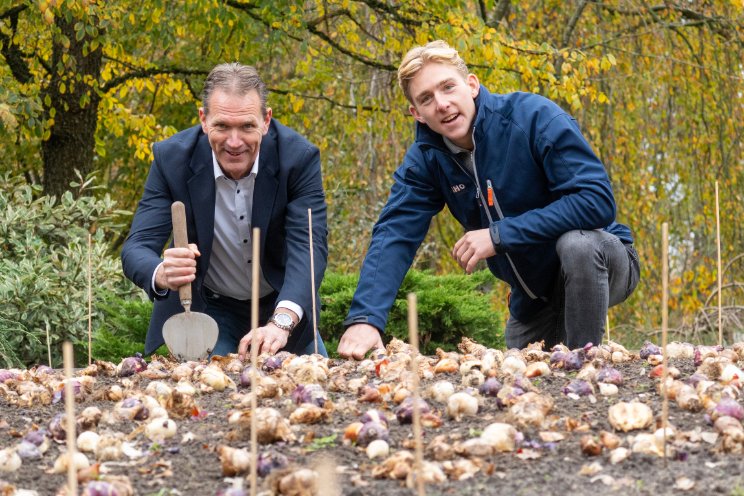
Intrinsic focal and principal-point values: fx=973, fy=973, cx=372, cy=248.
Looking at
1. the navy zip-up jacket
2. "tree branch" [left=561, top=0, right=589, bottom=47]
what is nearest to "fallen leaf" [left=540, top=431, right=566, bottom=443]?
the navy zip-up jacket

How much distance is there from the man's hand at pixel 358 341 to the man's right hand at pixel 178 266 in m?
0.50

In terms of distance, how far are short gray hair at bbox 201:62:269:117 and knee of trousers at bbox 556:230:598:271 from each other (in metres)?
1.08

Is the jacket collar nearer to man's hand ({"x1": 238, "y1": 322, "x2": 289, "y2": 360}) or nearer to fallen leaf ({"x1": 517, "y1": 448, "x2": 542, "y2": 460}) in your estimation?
man's hand ({"x1": 238, "y1": 322, "x2": 289, "y2": 360})

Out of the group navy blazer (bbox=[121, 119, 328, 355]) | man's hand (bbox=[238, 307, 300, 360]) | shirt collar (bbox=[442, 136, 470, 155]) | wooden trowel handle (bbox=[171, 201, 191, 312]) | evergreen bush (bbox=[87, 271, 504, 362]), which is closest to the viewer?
wooden trowel handle (bbox=[171, 201, 191, 312])

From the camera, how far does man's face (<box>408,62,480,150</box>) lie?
3.04 metres

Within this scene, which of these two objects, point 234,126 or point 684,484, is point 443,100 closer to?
point 234,126

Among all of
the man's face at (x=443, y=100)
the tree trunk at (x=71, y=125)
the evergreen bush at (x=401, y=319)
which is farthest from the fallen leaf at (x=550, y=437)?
the tree trunk at (x=71, y=125)

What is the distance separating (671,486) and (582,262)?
161 centimetres

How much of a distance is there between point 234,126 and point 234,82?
141 mm

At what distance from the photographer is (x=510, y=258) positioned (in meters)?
3.29

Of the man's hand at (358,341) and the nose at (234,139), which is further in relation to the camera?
the nose at (234,139)

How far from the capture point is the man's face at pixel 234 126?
3.09 metres

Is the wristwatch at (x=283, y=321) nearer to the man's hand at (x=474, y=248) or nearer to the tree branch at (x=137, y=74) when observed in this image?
the man's hand at (x=474, y=248)

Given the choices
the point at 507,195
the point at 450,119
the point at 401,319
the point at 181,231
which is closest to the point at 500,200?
the point at 507,195
